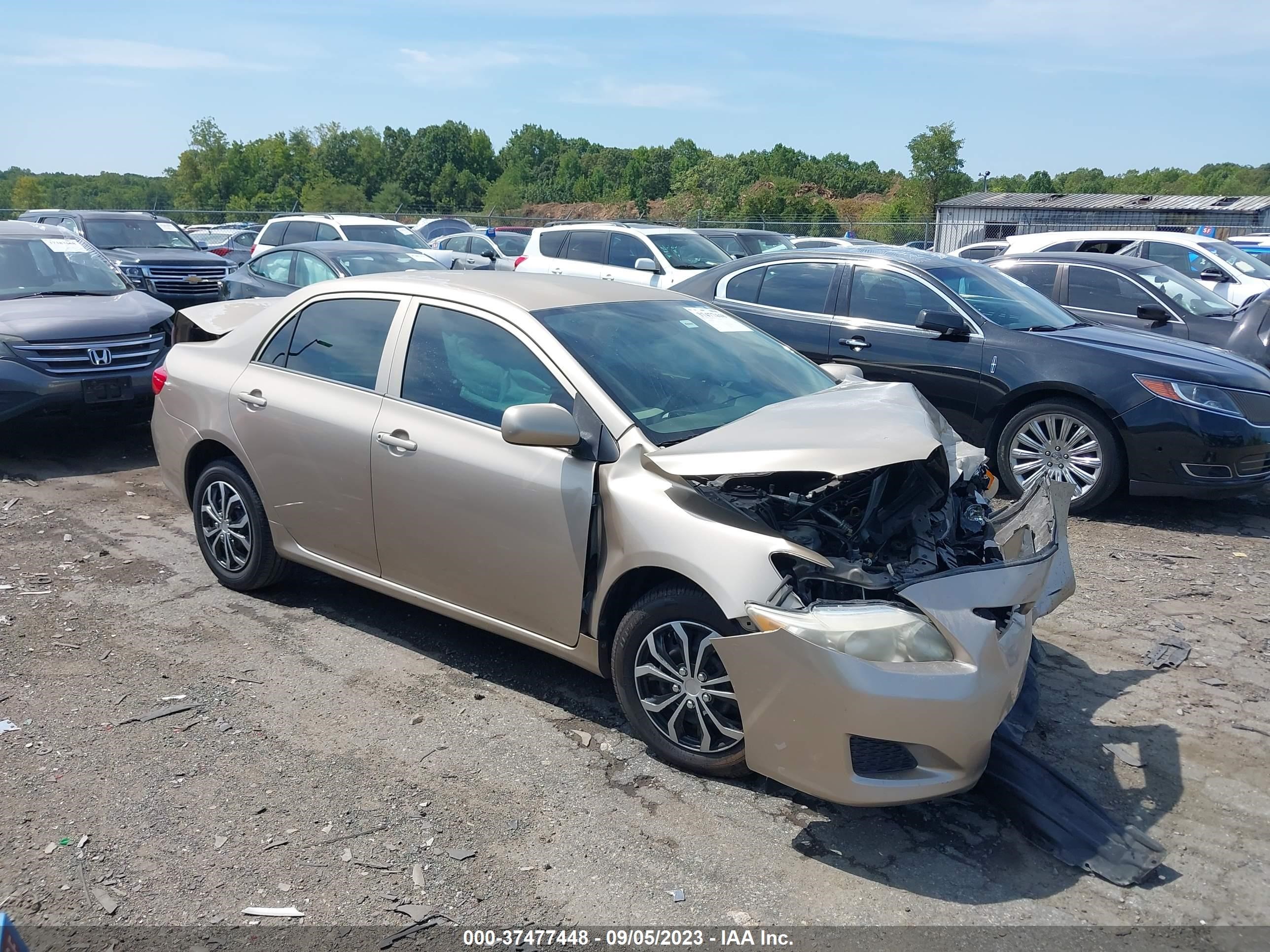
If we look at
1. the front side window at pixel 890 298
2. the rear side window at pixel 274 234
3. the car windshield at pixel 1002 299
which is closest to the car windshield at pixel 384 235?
the rear side window at pixel 274 234

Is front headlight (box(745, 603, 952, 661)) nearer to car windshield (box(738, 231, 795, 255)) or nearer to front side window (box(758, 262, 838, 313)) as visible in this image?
front side window (box(758, 262, 838, 313))

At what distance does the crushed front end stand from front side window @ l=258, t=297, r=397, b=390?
1.95 m

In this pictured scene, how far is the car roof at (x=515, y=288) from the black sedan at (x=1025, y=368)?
299 centimetres

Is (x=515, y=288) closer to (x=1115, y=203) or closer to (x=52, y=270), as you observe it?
(x=52, y=270)

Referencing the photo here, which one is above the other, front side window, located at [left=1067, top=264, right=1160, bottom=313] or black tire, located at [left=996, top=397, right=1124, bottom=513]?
front side window, located at [left=1067, top=264, right=1160, bottom=313]

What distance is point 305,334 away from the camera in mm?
5195

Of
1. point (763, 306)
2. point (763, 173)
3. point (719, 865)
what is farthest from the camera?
point (763, 173)

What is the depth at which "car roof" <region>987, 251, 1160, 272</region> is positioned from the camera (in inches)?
392

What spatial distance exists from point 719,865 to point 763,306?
5.77 m

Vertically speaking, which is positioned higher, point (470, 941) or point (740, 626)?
point (740, 626)

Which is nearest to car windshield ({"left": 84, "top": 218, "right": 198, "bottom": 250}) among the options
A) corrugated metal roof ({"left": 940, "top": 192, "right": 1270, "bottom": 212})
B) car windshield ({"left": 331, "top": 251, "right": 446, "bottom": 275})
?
car windshield ({"left": 331, "top": 251, "right": 446, "bottom": 275})

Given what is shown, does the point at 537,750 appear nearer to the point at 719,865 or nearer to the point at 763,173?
the point at 719,865

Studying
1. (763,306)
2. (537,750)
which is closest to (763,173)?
(763,306)

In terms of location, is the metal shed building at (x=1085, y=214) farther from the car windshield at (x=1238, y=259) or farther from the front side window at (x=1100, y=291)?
the front side window at (x=1100, y=291)
